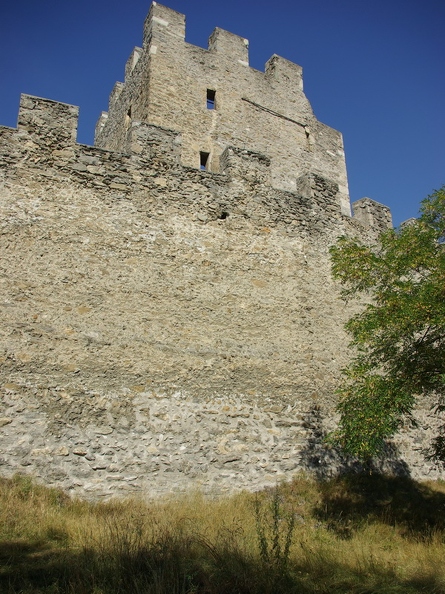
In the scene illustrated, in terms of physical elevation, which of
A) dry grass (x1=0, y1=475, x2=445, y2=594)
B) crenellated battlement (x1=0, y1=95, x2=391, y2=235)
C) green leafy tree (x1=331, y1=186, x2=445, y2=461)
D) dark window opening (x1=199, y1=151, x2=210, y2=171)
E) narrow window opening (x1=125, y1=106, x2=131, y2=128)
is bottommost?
dry grass (x1=0, y1=475, x2=445, y2=594)

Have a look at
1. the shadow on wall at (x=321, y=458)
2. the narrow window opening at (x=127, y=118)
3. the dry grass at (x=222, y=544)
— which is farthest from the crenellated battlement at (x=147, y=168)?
the narrow window opening at (x=127, y=118)

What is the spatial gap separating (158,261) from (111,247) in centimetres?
90

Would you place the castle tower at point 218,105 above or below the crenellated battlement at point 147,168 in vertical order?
above

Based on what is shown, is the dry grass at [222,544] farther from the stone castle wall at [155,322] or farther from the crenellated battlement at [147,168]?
the crenellated battlement at [147,168]

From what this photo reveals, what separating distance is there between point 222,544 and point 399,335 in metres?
3.90

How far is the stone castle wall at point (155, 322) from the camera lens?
24.7ft

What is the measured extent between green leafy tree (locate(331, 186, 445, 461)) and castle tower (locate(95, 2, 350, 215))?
5.86m

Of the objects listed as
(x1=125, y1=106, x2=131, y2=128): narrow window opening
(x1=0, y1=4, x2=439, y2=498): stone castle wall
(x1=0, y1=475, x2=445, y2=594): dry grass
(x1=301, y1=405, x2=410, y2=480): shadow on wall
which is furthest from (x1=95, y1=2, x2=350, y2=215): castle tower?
(x1=0, y1=475, x2=445, y2=594): dry grass

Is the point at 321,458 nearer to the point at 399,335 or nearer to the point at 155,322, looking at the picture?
the point at 399,335

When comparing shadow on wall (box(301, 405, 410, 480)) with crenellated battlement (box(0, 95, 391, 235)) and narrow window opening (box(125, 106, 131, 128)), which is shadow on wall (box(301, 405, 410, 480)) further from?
narrow window opening (box(125, 106, 131, 128))

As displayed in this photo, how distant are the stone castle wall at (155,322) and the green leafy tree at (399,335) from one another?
1817mm

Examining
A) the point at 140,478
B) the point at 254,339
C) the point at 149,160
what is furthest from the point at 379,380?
the point at 149,160

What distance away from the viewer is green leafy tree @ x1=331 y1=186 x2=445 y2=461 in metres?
6.84

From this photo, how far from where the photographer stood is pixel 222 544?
18.6 feet
